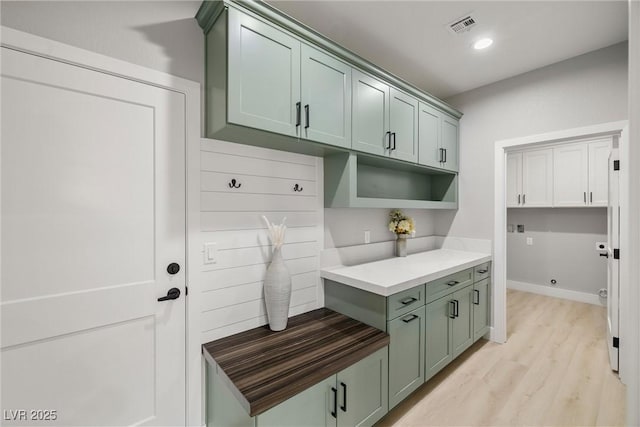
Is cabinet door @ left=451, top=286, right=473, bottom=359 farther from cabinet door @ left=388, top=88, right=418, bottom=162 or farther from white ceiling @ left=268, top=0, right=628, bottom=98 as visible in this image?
white ceiling @ left=268, top=0, right=628, bottom=98

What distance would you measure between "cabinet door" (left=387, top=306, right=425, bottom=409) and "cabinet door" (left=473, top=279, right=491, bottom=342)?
97cm

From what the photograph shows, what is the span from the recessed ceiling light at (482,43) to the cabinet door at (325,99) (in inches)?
45.7

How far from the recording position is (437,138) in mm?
2781

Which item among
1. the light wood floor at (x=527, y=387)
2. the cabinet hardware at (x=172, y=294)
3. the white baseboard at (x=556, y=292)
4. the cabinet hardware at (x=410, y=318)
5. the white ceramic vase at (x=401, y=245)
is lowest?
the light wood floor at (x=527, y=387)

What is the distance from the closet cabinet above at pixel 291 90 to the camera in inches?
54.9

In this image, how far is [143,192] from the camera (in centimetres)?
143

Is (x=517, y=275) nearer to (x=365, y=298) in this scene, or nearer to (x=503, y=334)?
(x=503, y=334)

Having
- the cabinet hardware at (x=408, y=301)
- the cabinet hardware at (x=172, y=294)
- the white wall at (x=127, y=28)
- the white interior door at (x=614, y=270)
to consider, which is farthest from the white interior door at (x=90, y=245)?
the white interior door at (x=614, y=270)

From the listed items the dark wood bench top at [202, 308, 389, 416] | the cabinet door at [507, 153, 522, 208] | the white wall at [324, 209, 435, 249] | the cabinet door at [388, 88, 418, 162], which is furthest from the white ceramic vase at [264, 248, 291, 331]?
the cabinet door at [507, 153, 522, 208]

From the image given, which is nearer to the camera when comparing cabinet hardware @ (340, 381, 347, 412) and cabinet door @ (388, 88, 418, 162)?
cabinet hardware @ (340, 381, 347, 412)

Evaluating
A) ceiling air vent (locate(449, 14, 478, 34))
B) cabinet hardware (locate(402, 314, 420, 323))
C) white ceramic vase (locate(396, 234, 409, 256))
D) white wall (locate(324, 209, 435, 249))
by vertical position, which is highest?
ceiling air vent (locate(449, 14, 478, 34))

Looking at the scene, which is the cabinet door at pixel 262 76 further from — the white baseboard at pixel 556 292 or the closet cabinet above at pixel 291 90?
the white baseboard at pixel 556 292

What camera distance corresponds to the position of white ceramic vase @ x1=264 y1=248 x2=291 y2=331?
1715 millimetres

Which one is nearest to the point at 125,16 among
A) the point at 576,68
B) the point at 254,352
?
the point at 254,352
